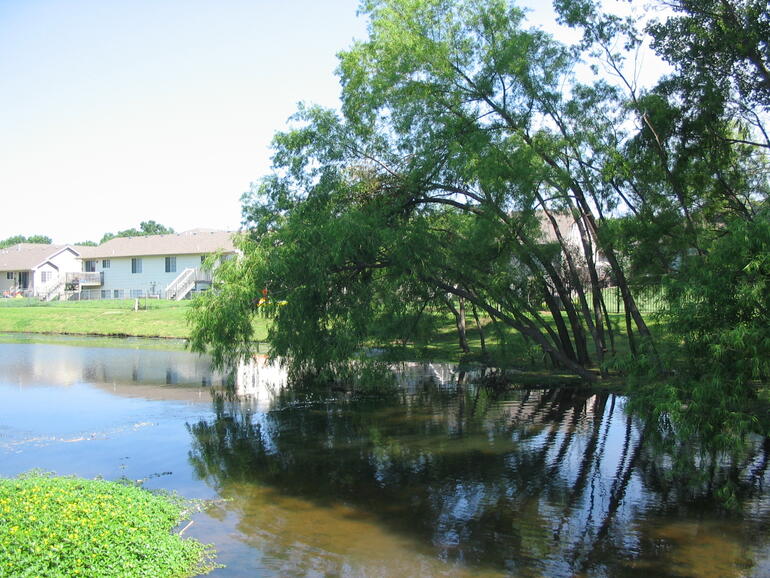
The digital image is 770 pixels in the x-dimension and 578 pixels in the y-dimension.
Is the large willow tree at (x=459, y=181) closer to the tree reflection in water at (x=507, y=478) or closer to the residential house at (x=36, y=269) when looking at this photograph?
the tree reflection in water at (x=507, y=478)

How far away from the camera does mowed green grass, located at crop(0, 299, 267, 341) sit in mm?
37156

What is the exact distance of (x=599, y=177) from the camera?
1684 cm

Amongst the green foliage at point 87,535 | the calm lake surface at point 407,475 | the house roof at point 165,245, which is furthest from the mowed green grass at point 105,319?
the green foliage at point 87,535

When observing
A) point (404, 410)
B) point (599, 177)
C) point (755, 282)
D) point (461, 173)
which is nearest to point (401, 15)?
point (461, 173)

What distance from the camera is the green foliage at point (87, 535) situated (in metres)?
6.97

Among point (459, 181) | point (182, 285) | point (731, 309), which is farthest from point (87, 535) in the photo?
point (182, 285)

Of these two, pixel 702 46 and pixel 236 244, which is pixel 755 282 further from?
pixel 236 244

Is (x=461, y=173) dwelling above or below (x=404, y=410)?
above

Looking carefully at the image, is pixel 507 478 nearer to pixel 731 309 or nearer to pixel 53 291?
pixel 731 309

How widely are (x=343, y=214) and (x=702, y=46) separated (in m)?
8.92

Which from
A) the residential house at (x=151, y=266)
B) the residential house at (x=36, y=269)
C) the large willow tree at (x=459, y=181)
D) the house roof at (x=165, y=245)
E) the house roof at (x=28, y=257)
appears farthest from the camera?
the house roof at (x=28, y=257)

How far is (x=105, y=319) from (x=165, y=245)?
14.0 metres

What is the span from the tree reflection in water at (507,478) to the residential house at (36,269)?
46.9 meters

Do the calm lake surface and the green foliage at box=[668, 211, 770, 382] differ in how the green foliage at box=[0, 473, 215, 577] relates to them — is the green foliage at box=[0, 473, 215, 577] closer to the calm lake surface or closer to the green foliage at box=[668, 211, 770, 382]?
the calm lake surface
